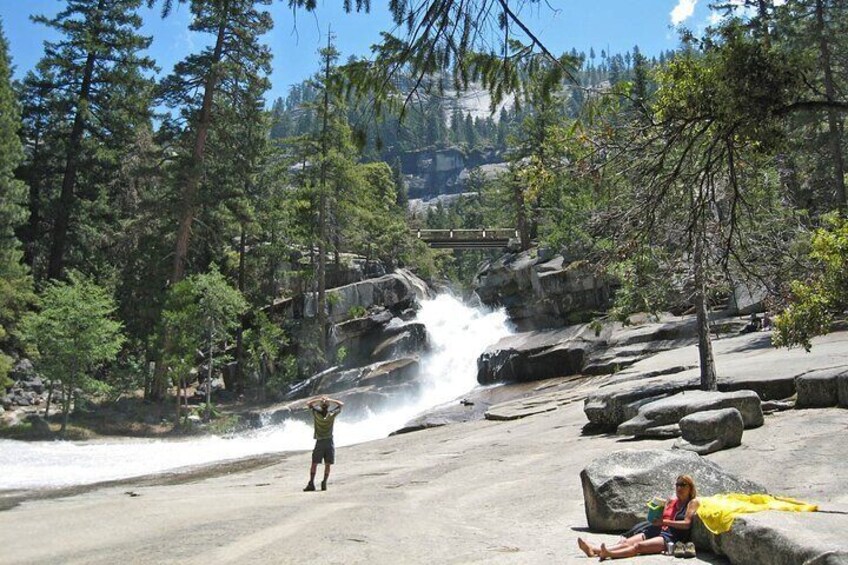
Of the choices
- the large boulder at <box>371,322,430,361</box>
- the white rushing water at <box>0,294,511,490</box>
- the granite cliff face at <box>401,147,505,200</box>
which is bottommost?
the white rushing water at <box>0,294,511,490</box>

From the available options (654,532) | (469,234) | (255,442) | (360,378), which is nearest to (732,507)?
(654,532)

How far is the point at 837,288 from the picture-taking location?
825cm

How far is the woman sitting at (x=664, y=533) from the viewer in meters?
5.70

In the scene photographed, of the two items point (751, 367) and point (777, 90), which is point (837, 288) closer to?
point (777, 90)

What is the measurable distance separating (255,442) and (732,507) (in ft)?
69.6

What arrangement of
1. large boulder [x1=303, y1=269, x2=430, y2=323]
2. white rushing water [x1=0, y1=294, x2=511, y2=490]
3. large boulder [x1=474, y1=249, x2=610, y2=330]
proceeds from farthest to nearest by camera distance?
large boulder [x1=303, y1=269, x2=430, y2=323], large boulder [x1=474, y1=249, x2=610, y2=330], white rushing water [x1=0, y1=294, x2=511, y2=490]

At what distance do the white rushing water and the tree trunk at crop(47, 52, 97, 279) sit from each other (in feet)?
39.7

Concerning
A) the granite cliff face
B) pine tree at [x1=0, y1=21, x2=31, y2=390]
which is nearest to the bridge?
pine tree at [x1=0, y1=21, x2=31, y2=390]

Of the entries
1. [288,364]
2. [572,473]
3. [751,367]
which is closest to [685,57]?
[572,473]

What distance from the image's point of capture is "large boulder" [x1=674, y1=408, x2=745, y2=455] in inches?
388

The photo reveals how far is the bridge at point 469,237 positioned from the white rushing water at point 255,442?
566 inches

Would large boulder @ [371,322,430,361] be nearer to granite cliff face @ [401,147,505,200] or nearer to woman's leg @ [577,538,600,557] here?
woman's leg @ [577,538,600,557]

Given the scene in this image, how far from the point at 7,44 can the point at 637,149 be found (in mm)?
32510

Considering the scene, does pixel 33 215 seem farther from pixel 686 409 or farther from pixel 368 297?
pixel 686 409
